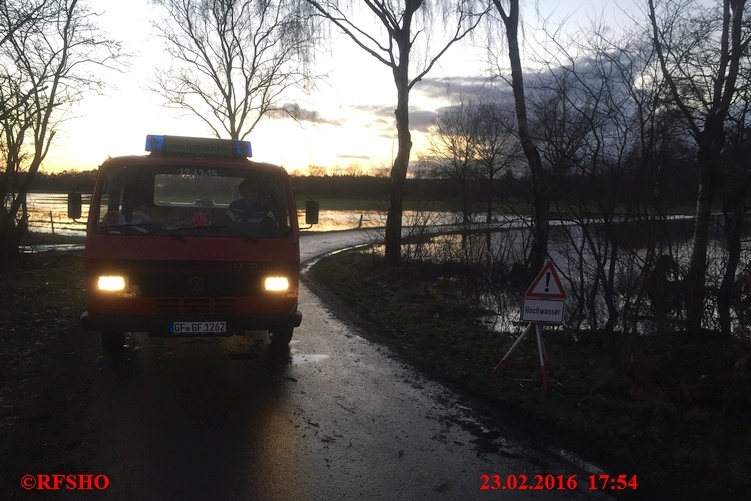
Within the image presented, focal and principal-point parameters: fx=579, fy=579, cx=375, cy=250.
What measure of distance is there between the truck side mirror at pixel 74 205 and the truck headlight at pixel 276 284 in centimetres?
260

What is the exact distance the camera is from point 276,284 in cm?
670

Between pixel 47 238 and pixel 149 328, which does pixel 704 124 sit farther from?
pixel 47 238

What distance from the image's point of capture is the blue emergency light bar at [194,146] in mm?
7246

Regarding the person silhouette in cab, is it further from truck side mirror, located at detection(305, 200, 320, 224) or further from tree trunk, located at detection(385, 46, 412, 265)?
tree trunk, located at detection(385, 46, 412, 265)

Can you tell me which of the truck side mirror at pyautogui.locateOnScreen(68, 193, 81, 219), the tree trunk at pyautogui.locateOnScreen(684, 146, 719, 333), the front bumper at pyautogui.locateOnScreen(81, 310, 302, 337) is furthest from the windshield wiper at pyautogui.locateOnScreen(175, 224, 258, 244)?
the tree trunk at pyautogui.locateOnScreen(684, 146, 719, 333)

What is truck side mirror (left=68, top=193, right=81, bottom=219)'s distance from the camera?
705 centimetres

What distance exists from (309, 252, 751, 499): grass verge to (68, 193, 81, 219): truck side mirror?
180 inches

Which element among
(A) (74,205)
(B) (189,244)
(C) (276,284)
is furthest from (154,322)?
(A) (74,205)

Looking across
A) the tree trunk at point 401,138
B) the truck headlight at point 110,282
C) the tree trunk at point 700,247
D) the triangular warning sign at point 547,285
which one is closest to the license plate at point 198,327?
the truck headlight at point 110,282

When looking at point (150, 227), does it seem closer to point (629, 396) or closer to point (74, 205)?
point (74, 205)

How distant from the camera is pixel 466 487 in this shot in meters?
4.08

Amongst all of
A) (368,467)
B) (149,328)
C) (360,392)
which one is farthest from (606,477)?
(149,328)

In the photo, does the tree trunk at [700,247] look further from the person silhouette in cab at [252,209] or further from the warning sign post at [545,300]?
the person silhouette in cab at [252,209]

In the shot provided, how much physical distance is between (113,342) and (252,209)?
7.88 ft
